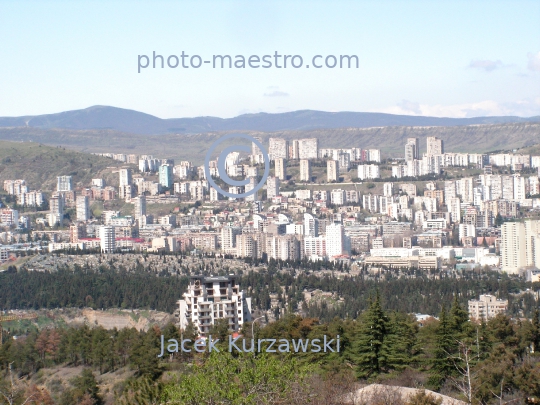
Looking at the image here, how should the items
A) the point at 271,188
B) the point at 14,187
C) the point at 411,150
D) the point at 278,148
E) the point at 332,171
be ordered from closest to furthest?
the point at 271,188, the point at 278,148, the point at 14,187, the point at 332,171, the point at 411,150

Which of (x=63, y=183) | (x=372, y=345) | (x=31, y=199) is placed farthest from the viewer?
(x=63, y=183)

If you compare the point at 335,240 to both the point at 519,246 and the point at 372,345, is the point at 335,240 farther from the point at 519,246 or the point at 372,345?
the point at 372,345

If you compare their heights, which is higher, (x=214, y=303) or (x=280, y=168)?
(x=280, y=168)

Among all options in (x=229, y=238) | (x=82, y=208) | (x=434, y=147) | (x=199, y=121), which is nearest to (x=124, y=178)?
(x=82, y=208)

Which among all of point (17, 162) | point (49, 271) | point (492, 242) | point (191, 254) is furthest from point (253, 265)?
point (17, 162)

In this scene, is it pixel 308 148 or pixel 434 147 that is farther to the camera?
pixel 434 147

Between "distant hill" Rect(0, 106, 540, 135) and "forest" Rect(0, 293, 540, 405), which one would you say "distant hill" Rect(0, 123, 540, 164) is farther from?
"forest" Rect(0, 293, 540, 405)

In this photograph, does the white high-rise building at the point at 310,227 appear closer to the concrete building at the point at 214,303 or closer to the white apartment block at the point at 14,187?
the white apartment block at the point at 14,187
